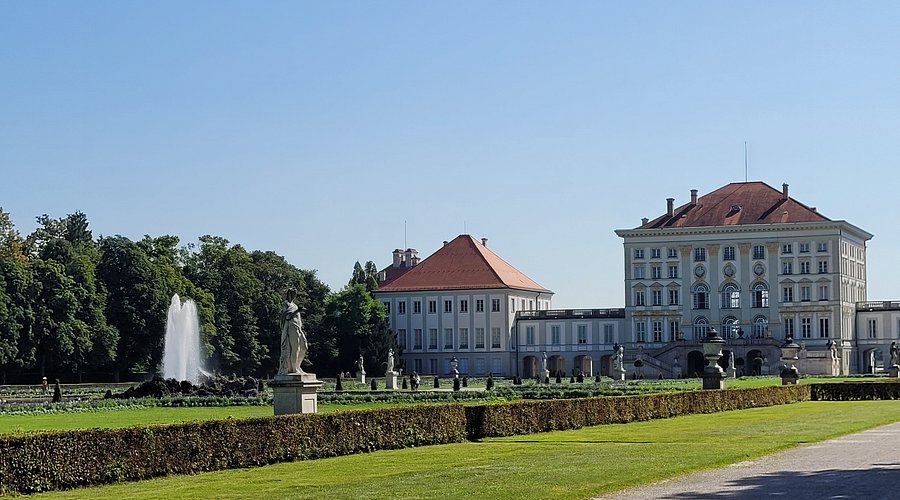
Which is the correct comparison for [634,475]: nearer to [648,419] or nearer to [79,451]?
[79,451]

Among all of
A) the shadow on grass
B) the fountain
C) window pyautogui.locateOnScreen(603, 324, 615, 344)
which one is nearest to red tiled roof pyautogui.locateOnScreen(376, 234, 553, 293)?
window pyautogui.locateOnScreen(603, 324, 615, 344)

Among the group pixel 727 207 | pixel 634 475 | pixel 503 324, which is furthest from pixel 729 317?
pixel 634 475

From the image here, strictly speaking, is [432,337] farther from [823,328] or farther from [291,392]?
[291,392]

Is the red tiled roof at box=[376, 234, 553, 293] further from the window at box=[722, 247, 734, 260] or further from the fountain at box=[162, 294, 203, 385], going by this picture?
the fountain at box=[162, 294, 203, 385]

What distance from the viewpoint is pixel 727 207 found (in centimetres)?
9338

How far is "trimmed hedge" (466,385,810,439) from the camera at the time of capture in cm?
2492

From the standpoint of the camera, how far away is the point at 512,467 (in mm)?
18469

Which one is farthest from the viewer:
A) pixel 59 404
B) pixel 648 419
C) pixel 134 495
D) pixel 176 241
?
pixel 176 241

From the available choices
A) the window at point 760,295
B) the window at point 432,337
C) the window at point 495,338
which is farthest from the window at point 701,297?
the window at point 432,337

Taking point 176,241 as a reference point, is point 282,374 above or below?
below

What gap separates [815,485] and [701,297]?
77.9m

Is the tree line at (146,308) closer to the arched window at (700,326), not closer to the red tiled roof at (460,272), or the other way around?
the red tiled roof at (460,272)

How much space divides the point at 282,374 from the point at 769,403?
17687 mm

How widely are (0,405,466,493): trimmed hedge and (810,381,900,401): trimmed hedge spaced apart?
2407 centimetres
